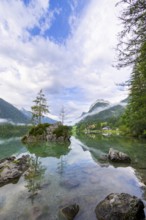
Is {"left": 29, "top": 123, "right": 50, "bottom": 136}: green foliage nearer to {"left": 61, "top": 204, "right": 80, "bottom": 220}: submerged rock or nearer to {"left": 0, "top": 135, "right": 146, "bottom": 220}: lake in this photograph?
{"left": 0, "top": 135, "right": 146, "bottom": 220}: lake

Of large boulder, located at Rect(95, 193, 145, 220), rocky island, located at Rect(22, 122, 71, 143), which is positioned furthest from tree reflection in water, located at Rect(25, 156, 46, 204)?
rocky island, located at Rect(22, 122, 71, 143)

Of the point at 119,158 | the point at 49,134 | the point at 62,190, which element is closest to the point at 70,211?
the point at 62,190

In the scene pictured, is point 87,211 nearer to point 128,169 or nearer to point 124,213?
point 124,213

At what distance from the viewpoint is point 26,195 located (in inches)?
377

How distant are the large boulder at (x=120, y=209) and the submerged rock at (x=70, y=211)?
3.08ft

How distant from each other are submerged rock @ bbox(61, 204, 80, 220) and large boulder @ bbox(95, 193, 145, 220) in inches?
36.9

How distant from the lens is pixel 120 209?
23.7ft

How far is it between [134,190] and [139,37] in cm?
988

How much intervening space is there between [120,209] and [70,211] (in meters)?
2.15

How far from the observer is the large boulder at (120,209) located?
7039 mm

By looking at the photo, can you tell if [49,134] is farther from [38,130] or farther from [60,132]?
[38,130]


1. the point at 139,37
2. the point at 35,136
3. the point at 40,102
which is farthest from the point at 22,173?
the point at 40,102

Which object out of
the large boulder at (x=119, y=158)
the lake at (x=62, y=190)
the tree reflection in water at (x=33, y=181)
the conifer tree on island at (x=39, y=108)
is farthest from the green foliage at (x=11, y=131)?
the lake at (x=62, y=190)

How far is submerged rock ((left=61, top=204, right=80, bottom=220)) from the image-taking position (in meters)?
7.33
